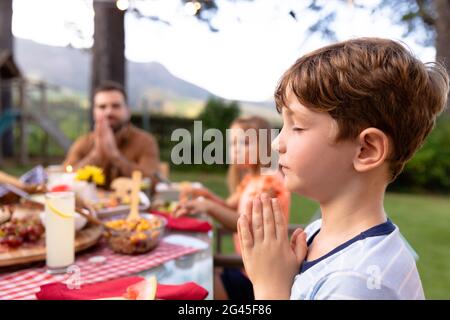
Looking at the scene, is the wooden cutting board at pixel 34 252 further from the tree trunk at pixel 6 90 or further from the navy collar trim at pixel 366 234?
the tree trunk at pixel 6 90

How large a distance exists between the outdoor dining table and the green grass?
991mm

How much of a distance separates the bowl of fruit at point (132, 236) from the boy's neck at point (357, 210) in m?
0.55

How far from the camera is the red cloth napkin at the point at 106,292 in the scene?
613 millimetres

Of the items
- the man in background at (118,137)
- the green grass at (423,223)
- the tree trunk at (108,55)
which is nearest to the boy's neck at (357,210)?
the green grass at (423,223)

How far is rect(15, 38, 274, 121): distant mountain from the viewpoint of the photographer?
427 centimetres

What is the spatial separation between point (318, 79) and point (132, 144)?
177cm

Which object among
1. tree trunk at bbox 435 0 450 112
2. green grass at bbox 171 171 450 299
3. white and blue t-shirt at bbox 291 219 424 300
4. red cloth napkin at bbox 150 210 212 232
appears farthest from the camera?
green grass at bbox 171 171 450 299

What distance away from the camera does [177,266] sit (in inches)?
33.8

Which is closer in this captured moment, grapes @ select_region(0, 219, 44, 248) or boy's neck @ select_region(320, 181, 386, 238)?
boy's neck @ select_region(320, 181, 386, 238)

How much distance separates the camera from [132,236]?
2.97 feet

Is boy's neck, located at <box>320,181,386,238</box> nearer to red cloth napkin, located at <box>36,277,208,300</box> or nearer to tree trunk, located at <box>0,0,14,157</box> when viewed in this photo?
red cloth napkin, located at <box>36,277,208,300</box>

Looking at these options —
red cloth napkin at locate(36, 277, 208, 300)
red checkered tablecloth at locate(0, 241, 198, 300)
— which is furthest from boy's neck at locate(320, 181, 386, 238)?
red checkered tablecloth at locate(0, 241, 198, 300)
